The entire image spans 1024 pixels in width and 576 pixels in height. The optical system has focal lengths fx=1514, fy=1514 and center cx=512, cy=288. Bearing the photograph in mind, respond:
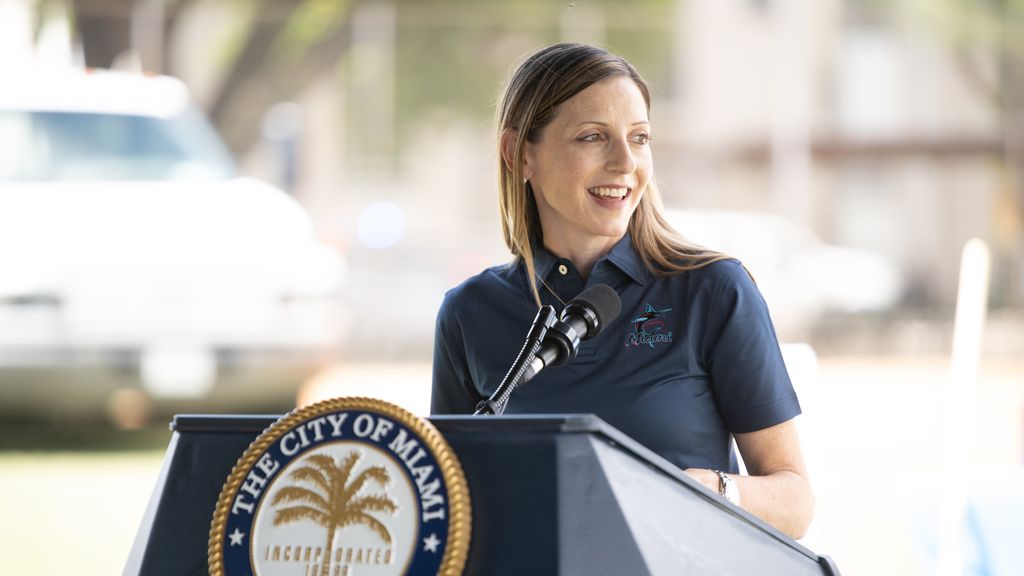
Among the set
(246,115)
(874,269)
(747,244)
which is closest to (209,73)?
(246,115)

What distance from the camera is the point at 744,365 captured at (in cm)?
256

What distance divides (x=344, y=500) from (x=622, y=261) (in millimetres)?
1154

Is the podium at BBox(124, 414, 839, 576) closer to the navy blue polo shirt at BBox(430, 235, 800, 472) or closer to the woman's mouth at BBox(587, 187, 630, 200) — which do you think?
the navy blue polo shirt at BBox(430, 235, 800, 472)

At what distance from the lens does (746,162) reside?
86.7 feet

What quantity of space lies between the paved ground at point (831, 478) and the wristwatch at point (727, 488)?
4.96 feet

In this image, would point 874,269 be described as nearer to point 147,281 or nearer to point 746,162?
point 746,162

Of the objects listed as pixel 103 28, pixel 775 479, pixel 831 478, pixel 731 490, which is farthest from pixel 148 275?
pixel 103 28

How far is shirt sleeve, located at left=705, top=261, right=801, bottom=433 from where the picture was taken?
8.36 feet

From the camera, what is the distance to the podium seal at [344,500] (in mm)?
1701

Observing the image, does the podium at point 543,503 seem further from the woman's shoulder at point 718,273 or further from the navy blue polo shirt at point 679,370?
the woman's shoulder at point 718,273

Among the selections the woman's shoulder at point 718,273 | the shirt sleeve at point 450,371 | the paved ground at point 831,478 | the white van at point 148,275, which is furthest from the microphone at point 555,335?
the white van at point 148,275

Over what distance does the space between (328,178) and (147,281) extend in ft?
40.0

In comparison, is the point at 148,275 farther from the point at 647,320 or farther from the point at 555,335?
the point at 555,335

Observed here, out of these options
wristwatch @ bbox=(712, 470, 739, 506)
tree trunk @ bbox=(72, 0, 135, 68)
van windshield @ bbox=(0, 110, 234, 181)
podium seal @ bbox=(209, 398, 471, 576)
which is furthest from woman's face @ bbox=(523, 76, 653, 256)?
tree trunk @ bbox=(72, 0, 135, 68)
